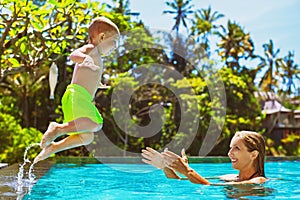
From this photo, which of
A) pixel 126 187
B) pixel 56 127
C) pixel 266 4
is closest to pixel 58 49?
pixel 126 187

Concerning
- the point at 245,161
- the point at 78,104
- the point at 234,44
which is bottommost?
the point at 245,161

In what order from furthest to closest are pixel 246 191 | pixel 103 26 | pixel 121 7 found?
pixel 121 7
pixel 246 191
pixel 103 26

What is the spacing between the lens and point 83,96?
122 inches

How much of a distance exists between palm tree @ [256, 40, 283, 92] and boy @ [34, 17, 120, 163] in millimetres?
26349

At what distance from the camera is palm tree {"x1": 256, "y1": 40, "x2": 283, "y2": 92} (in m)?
28.5

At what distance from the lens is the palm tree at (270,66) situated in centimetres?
2852

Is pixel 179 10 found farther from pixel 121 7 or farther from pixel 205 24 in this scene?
pixel 121 7

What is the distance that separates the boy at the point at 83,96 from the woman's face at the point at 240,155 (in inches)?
55.0

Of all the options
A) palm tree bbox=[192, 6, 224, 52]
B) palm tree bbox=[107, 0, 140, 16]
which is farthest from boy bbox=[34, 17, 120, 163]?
palm tree bbox=[192, 6, 224, 52]

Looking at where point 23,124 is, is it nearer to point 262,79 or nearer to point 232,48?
point 232,48

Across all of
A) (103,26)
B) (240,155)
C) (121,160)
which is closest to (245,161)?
(240,155)

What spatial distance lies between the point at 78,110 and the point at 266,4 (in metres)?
16.0

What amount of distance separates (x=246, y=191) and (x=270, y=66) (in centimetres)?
2674

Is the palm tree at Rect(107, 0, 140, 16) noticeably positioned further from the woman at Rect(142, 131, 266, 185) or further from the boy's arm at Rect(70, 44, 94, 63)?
the boy's arm at Rect(70, 44, 94, 63)
